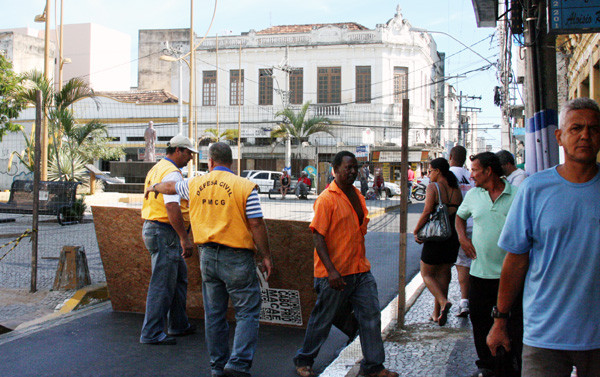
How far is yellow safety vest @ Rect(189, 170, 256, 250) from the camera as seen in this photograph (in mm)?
4488

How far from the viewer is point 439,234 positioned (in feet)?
19.1

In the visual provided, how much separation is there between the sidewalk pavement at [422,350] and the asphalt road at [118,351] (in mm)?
258

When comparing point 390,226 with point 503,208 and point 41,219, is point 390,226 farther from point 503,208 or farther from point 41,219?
point 503,208

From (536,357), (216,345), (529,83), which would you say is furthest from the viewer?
(529,83)

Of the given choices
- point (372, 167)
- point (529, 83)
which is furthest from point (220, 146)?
point (372, 167)

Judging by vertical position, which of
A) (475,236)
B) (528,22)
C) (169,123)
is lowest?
(475,236)

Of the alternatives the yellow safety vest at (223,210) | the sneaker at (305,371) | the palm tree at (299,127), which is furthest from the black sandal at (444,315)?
the palm tree at (299,127)

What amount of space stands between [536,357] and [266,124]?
43089mm

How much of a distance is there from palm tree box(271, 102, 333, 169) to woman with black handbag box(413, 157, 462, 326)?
110ft

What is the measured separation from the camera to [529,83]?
596 centimetres

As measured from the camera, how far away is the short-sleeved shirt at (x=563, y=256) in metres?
2.63

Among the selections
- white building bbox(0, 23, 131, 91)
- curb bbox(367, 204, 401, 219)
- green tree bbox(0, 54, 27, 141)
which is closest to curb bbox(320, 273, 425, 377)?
curb bbox(367, 204, 401, 219)

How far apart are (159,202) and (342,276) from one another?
73.8 inches

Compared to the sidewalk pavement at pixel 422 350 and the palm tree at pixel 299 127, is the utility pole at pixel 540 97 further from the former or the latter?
the palm tree at pixel 299 127
